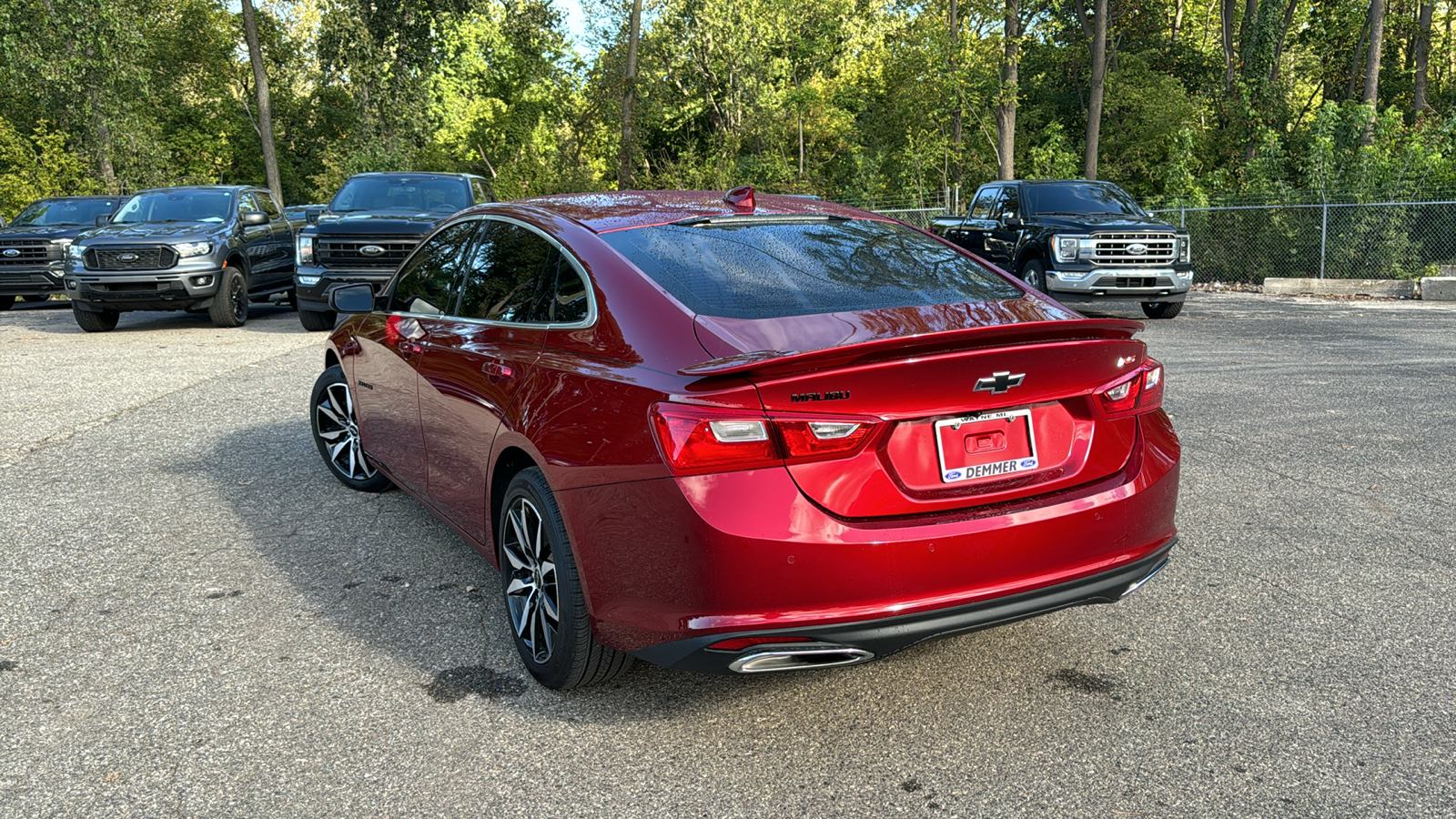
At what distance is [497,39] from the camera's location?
51.2 m

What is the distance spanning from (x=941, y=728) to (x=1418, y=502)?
3.69 m

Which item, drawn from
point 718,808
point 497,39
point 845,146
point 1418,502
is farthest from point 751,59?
point 718,808

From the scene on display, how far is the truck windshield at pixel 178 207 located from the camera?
1589cm

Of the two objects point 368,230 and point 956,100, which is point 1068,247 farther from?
point 956,100

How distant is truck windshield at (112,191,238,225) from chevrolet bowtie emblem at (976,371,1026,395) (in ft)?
50.1

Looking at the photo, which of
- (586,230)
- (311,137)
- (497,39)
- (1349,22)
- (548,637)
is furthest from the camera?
(311,137)

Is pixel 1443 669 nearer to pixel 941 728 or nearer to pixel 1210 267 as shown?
pixel 941 728

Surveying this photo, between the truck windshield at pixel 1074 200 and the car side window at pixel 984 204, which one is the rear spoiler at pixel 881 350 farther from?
the car side window at pixel 984 204

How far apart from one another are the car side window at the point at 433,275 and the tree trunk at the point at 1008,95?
25.4m

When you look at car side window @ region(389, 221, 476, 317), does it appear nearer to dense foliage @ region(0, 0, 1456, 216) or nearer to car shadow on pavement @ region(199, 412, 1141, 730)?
car shadow on pavement @ region(199, 412, 1141, 730)

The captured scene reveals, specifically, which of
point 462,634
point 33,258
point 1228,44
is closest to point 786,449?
point 462,634

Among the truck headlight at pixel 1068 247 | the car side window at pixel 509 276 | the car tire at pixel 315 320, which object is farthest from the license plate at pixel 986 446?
the car tire at pixel 315 320

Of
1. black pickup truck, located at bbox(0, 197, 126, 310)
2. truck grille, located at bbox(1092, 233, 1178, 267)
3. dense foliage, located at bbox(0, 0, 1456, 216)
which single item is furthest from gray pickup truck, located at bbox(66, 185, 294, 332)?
dense foliage, located at bbox(0, 0, 1456, 216)

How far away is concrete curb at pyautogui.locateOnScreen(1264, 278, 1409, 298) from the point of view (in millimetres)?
18391
